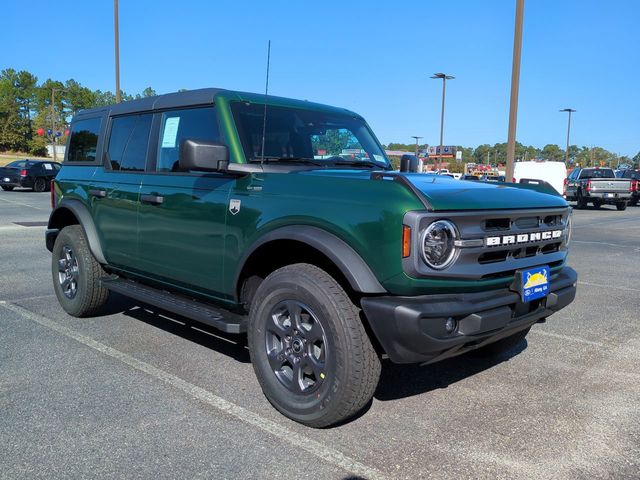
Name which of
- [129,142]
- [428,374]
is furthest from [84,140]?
[428,374]

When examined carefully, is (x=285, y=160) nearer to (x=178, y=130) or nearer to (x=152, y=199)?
(x=178, y=130)

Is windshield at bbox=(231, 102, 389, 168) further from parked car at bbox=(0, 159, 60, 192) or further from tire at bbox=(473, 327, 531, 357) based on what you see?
parked car at bbox=(0, 159, 60, 192)

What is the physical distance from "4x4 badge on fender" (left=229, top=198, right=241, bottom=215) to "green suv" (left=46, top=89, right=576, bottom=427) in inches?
0.4

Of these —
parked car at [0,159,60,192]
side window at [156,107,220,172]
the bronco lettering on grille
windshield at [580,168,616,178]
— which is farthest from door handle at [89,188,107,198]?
windshield at [580,168,616,178]

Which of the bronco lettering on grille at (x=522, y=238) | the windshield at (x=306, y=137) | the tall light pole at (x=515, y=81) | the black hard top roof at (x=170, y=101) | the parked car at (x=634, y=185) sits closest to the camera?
the bronco lettering on grille at (x=522, y=238)

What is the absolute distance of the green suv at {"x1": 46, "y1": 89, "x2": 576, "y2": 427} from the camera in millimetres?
2779

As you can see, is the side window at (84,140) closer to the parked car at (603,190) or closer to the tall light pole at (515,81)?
the tall light pole at (515,81)

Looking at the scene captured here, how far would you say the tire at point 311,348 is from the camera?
286 centimetres

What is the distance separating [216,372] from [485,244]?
6.86 feet

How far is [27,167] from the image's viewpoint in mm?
26672

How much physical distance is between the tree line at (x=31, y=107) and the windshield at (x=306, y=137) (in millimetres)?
101215

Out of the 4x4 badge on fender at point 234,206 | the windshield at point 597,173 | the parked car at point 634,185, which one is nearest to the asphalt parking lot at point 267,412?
the 4x4 badge on fender at point 234,206

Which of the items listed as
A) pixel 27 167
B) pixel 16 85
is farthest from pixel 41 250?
pixel 16 85

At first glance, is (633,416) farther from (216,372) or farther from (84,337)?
(84,337)
